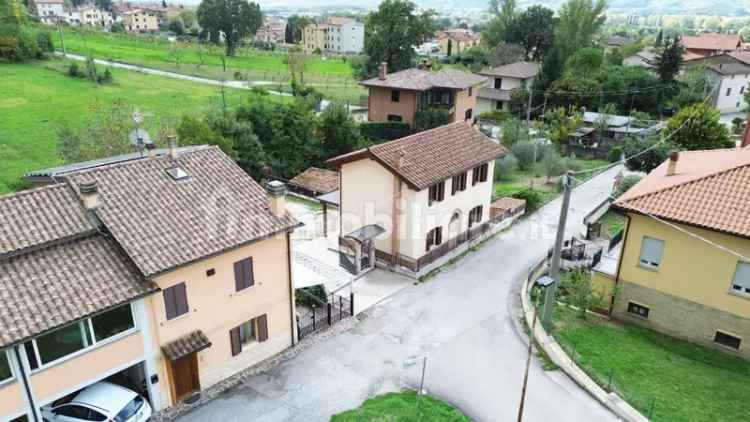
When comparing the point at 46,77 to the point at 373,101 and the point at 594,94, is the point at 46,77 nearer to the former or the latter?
the point at 373,101

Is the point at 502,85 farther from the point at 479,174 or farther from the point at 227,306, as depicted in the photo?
the point at 227,306

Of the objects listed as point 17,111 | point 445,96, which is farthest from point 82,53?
point 445,96

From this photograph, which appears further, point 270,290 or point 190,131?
point 190,131

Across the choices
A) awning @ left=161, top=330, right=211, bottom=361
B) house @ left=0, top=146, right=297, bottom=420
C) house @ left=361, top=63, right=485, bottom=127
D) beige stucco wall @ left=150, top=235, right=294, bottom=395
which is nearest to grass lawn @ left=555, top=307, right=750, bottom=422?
beige stucco wall @ left=150, top=235, right=294, bottom=395

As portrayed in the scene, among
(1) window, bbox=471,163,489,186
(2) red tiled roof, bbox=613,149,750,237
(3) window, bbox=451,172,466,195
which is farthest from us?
(1) window, bbox=471,163,489,186

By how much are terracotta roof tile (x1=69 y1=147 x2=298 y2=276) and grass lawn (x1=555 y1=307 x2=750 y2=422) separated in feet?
45.3

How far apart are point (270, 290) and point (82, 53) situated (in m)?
88.9

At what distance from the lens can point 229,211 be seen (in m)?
21.0

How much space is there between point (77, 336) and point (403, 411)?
36.3 ft

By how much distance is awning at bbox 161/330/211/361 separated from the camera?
18.6 meters

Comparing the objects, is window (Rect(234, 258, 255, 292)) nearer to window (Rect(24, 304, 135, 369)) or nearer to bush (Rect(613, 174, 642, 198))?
window (Rect(24, 304, 135, 369))

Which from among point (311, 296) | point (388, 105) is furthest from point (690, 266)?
point (388, 105)

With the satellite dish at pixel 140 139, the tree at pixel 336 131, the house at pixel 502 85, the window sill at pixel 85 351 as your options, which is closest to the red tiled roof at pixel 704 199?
the window sill at pixel 85 351

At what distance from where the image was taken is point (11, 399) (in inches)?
616
